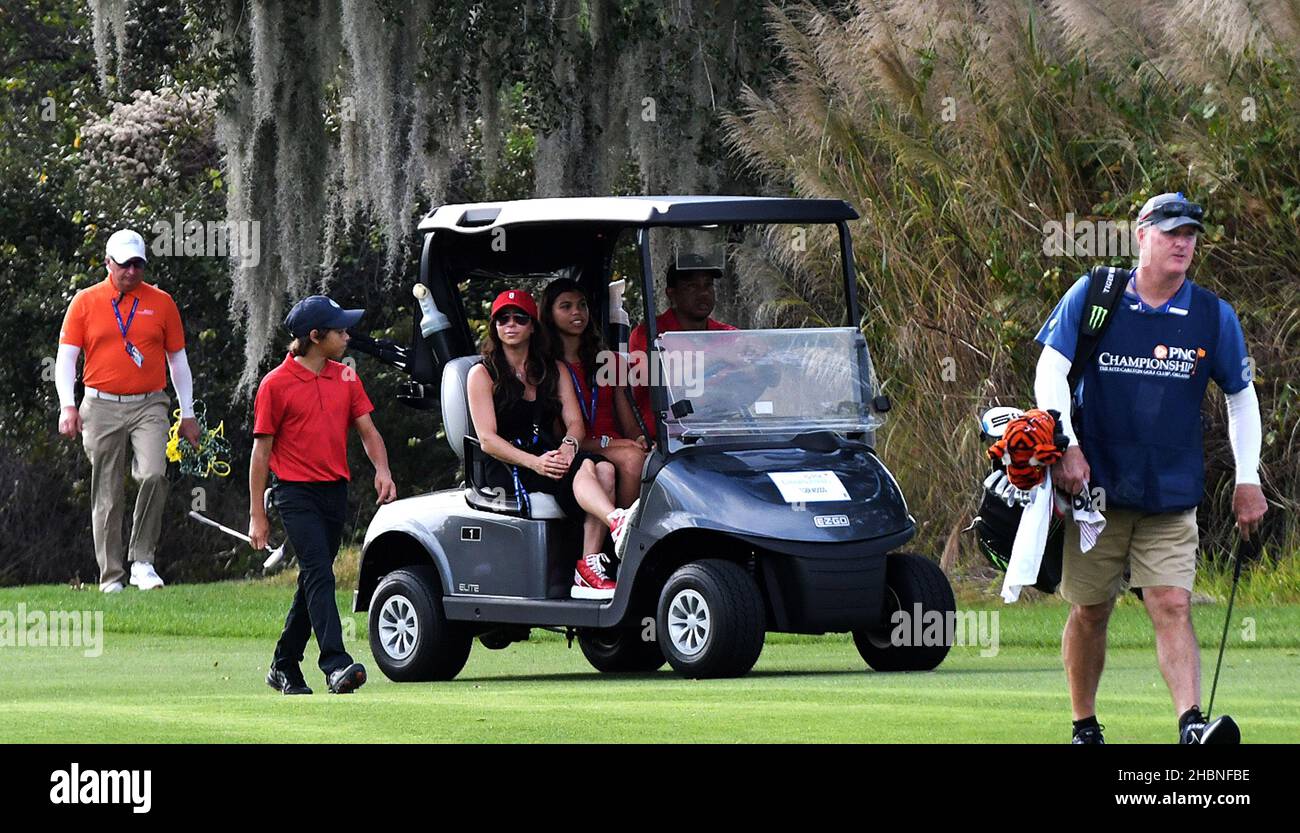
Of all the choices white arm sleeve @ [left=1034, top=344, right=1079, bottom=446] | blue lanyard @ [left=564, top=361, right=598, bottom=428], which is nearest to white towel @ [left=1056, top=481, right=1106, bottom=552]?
white arm sleeve @ [left=1034, top=344, right=1079, bottom=446]

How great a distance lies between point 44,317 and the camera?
2445 cm

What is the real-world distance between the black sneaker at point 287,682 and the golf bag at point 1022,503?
11.9 ft

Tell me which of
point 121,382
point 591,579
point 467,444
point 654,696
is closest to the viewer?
point 654,696

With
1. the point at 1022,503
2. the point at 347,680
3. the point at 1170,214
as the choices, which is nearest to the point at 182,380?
the point at 347,680

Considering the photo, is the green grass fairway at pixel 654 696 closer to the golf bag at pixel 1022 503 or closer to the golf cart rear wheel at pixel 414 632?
the golf cart rear wheel at pixel 414 632

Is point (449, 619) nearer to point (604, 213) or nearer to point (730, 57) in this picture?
point (604, 213)

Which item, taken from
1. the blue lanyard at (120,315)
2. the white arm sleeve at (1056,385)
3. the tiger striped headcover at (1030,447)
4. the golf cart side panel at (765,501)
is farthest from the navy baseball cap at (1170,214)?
the blue lanyard at (120,315)

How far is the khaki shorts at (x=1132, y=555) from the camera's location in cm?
782

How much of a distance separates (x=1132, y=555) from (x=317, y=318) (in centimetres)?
A: 417

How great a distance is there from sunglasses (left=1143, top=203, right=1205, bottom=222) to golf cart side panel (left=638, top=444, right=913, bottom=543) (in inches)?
126

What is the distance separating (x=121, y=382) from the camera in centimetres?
1609

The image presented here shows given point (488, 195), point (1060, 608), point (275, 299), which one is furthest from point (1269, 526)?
point (488, 195)

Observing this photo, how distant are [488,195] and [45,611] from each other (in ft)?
25.4

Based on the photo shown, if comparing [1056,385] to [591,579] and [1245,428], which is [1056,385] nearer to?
[1245,428]
